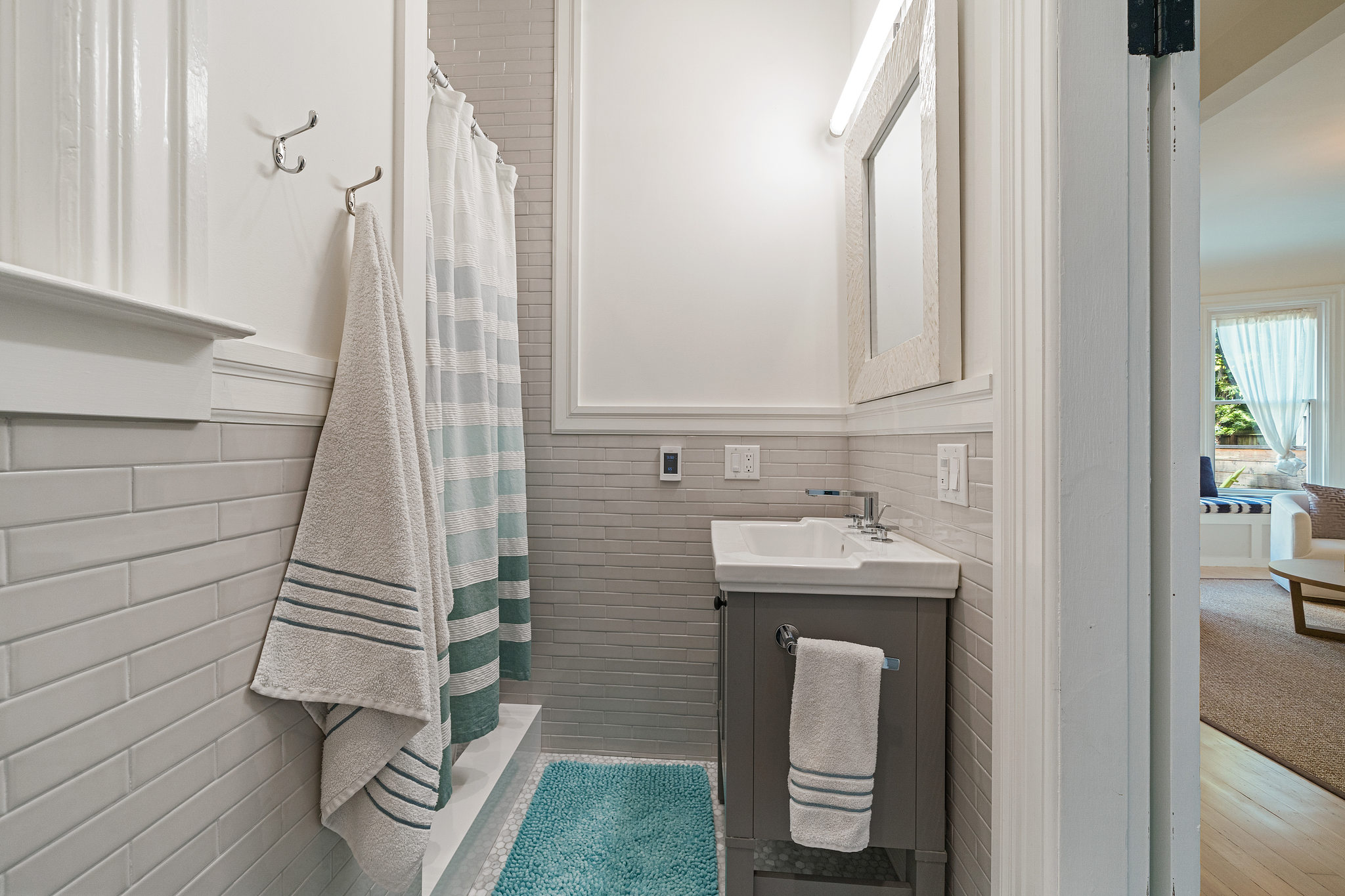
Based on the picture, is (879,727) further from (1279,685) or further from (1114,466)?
(1279,685)

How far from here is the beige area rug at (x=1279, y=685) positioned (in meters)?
1.62

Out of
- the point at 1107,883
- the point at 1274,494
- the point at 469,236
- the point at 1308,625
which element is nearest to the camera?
the point at 1107,883

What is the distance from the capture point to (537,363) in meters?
2.04

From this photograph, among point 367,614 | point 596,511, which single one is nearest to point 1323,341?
point 596,511

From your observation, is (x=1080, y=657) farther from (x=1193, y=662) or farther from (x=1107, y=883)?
(x=1107, y=883)

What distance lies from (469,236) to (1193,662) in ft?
5.87

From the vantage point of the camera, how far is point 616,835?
61.1 inches

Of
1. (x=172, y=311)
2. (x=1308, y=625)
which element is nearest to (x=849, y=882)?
(x=172, y=311)

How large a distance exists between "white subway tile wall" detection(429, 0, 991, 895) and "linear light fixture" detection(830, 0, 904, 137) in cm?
103

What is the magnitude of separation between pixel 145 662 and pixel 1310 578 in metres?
3.01

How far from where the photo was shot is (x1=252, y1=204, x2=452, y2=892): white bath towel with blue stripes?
0.79m

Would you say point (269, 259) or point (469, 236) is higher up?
point (469, 236)

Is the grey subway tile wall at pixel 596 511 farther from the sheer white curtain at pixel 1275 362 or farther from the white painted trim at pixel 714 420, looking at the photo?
the sheer white curtain at pixel 1275 362

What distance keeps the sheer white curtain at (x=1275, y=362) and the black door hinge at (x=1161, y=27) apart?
124 inches
